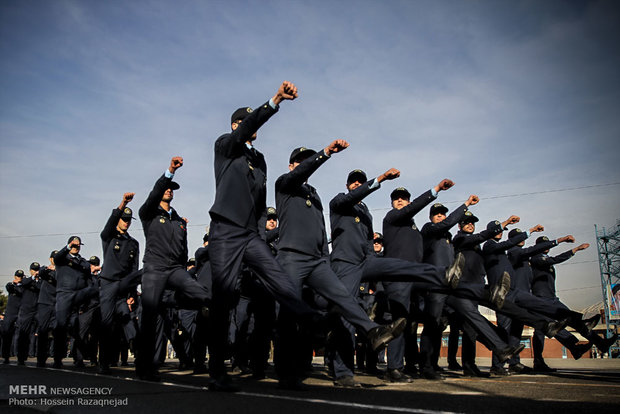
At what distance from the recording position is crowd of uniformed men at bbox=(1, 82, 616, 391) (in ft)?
13.9

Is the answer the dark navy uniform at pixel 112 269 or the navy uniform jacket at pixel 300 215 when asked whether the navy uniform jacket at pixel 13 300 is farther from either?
the navy uniform jacket at pixel 300 215

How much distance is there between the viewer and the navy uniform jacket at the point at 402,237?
6215 mm

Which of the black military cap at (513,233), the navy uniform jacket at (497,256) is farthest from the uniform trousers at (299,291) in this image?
the black military cap at (513,233)

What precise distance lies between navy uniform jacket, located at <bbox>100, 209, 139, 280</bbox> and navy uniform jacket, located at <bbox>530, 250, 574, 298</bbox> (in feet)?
23.8

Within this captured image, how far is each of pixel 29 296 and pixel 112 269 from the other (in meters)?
5.32

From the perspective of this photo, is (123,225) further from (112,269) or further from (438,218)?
(438,218)

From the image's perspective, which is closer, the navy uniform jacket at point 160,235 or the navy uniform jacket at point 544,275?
the navy uniform jacket at point 160,235

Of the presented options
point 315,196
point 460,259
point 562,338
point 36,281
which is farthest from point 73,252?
point 562,338

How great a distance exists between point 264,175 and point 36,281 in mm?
9268

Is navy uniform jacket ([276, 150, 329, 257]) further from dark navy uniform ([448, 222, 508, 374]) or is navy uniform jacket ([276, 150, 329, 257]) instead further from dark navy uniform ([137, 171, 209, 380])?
dark navy uniform ([448, 222, 508, 374])

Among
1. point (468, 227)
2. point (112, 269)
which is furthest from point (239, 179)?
point (468, 227)

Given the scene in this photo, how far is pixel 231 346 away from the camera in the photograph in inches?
331

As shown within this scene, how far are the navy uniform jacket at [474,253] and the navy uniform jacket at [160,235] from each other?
4.11 m

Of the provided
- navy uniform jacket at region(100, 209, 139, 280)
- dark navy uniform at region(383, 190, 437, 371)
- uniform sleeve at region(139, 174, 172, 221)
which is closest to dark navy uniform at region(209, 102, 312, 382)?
uniform sleeve at region(139, 174, 172, 221)
